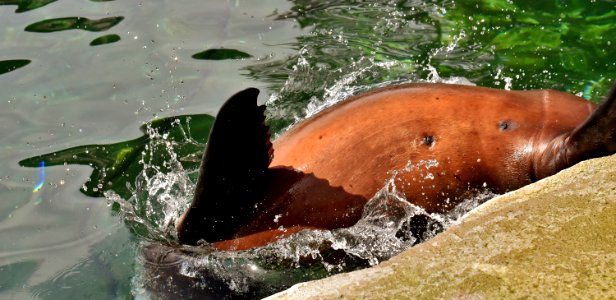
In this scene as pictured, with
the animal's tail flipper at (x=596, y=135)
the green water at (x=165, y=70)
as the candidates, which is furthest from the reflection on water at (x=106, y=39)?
the animal's tail flipper at (x=596, y=135)

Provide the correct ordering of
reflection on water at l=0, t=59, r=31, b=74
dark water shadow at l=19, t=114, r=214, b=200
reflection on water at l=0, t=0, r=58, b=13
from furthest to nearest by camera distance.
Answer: reflection on water at l=0, t=0, r=58, b=13 → reflection on water at l=0, t=59, r=31, b=74 → dark water shadow at l=19, t=114, r=214, b=200

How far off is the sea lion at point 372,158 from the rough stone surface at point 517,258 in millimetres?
831

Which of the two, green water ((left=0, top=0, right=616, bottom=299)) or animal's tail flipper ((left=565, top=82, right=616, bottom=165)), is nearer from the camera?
animal's tail flipper ((left=565, top=82, right=616, bottom=165))

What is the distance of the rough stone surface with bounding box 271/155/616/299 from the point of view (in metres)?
2.84

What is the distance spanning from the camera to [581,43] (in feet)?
21.7

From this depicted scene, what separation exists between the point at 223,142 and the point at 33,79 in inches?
123

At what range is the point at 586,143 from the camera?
3.87 metres

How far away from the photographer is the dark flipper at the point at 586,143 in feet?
12.3

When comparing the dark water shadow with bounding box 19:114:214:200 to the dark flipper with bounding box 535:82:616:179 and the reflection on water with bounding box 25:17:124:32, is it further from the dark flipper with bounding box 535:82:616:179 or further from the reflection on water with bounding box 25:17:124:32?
the dark flipper with bounding box 535:82:616:179

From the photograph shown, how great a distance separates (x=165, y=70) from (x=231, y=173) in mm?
2653

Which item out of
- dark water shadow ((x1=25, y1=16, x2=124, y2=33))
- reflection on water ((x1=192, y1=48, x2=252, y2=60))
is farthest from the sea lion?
dark water shadow ((x1=25, y1=16, x2=124, y2=33))

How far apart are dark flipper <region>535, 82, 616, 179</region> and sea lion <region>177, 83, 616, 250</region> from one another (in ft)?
0.05

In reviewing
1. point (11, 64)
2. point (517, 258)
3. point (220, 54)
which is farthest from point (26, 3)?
point (517, 258)

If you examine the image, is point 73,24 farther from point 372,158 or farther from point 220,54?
point 372,158
